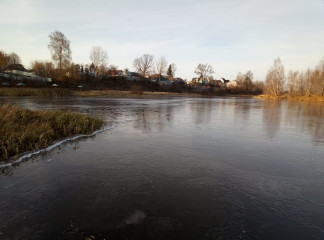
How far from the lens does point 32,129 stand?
857 centimetres

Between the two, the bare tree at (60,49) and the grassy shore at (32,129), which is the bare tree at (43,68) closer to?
the bare tree at (60,49)

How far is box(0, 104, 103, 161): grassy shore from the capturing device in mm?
7105

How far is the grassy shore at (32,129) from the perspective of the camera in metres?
7.11

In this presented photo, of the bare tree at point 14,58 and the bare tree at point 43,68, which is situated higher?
the bare tree at point 14,58

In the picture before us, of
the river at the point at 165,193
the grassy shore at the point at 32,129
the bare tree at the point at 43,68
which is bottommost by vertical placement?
the river at the point at 165,193

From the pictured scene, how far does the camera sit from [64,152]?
7469mm

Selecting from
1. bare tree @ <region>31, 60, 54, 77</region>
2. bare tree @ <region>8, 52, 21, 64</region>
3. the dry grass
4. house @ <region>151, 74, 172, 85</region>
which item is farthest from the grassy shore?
bare tree @ <region>8, 52, 21, 64</region>

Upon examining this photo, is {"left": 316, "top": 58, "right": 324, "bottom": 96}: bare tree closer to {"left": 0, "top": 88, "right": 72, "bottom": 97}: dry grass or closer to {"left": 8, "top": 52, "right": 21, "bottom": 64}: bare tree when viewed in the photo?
{"left": 0, "top": 88, "right": 72, "bottom": 97}: dry grass

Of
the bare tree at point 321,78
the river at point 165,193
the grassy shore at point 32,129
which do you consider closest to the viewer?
the river at point 165,193

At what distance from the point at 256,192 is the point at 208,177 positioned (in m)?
1.19

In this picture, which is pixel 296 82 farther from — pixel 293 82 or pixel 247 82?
pixel 247 82

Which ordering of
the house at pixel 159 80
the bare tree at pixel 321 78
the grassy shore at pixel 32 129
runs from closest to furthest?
the grassy shore at pixel 32 129, the bare tree at pixel 321 78, the house at pixel 159 80

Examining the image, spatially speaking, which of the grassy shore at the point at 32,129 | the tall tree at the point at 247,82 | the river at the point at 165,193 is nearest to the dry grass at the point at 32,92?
the grassy shore at the point at 32,129

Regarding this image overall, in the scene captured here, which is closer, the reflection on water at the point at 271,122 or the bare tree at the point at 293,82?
the reflection on water at the point at 271,122
